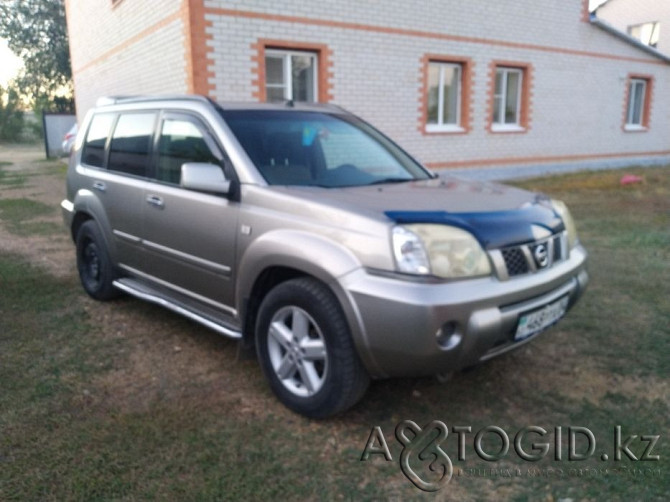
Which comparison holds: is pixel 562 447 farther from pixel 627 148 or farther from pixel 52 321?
pixel 627 148

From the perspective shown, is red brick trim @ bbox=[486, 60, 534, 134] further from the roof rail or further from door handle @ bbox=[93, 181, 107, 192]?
door handle @ bbox=[93, 181, 107, 192]

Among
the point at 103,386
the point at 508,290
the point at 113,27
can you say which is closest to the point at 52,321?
the point at 103,386

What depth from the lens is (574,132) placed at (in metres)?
15.5

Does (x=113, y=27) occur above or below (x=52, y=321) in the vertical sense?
above

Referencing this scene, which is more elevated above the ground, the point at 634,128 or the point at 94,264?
the point at 634,128

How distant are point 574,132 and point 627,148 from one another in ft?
9.83

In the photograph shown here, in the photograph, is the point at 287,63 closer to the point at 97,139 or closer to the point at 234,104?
the point at 97,139

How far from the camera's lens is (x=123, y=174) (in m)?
4.55

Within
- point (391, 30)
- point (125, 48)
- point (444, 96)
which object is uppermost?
point (391, 30)

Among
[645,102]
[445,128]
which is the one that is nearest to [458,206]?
[445,128]

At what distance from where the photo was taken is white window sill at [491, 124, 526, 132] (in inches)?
534

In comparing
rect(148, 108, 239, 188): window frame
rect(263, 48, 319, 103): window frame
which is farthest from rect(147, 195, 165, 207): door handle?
rect(263, 48, 319, 103): window frame

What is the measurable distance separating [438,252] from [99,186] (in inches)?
128

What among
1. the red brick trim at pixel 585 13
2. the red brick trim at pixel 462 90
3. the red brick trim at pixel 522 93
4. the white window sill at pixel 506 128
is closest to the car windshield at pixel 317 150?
the red brick trim at pixel 462 90
